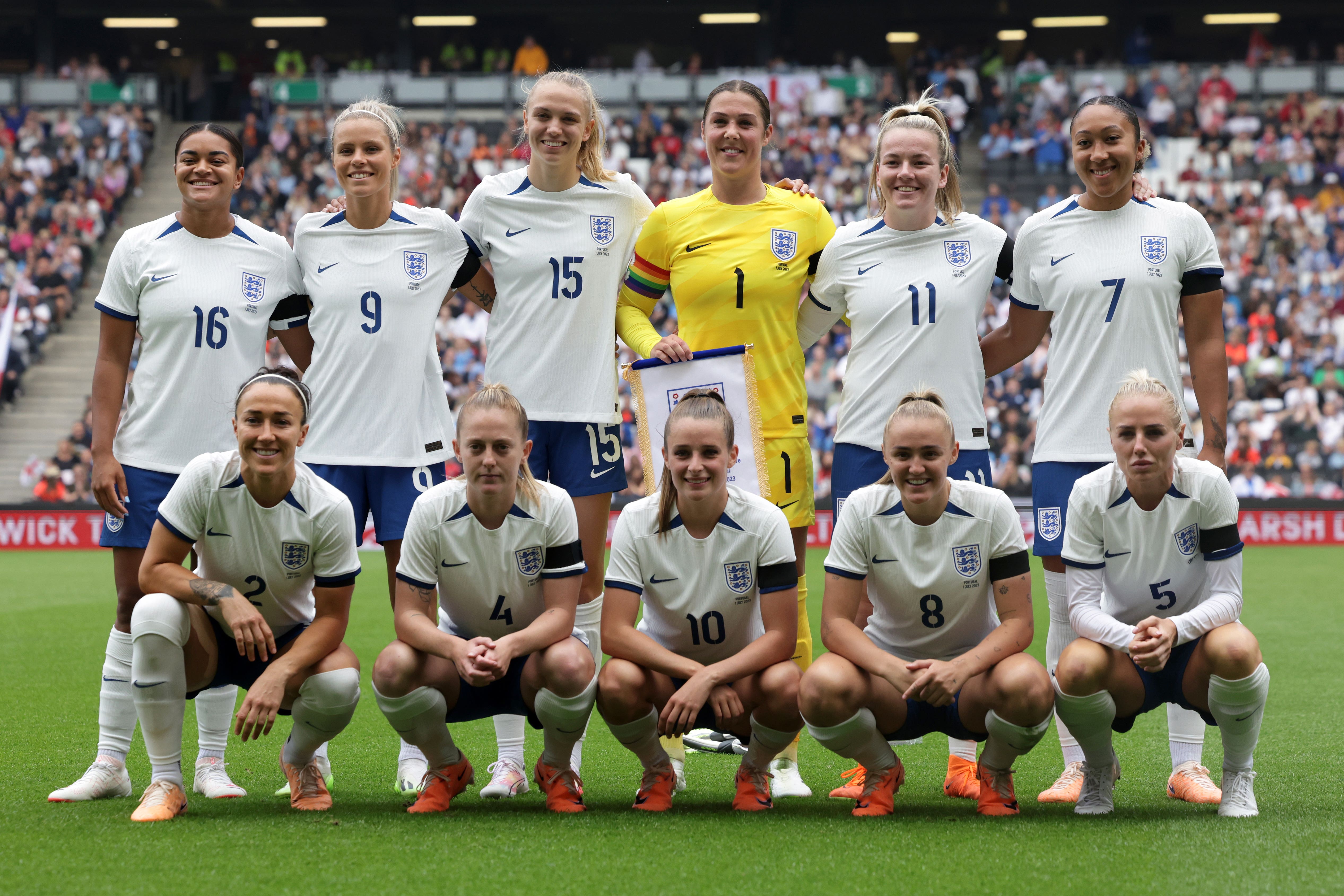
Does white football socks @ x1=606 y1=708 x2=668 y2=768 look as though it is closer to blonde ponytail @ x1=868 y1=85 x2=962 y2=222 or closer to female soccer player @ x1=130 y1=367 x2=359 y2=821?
female soccer player @ x1=130 y1=367 x2=359 y2=821

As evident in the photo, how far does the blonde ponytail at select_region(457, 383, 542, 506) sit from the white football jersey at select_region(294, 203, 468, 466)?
54cm

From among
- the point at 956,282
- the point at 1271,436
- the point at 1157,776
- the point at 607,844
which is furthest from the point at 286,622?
the point at 1271,436

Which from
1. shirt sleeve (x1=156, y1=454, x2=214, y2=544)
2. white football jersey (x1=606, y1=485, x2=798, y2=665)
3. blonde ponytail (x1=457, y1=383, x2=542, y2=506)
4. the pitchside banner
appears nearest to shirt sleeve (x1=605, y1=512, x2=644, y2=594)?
white football jersey (x1=606, y1=485, x2=798, y2=665)

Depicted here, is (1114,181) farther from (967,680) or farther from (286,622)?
(286,622)

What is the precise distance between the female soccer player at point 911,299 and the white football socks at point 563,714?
40.8 inches

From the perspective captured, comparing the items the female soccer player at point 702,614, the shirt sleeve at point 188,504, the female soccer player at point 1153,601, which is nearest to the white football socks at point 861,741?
the female soccer player at point 702,614

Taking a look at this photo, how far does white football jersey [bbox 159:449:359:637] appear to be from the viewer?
409 centimetres

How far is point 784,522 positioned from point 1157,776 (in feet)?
5.52

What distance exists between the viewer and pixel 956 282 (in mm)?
4621

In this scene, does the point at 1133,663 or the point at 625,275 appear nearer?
the point at 1133,663

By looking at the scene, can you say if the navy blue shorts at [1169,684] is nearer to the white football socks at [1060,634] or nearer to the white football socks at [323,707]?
the white football socks at [1060,634]

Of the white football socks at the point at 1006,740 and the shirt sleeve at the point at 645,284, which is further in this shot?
the shirt sleeve at the point at 645,284

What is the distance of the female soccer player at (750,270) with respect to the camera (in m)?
4.76

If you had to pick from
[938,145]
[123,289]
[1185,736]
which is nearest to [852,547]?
[1185,736]
